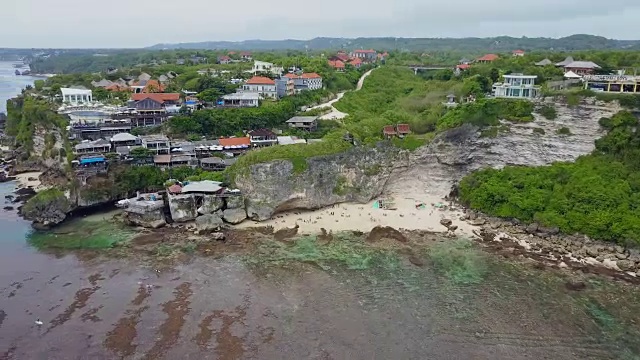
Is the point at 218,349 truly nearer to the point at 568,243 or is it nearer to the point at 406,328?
the point at 406,328

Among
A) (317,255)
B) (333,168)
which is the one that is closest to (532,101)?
(333,168)

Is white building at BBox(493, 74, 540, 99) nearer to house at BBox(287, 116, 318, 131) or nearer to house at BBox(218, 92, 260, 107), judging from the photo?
house at BBox(287, 116, 318, 131)

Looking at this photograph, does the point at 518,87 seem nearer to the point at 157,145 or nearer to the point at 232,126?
the point at 232,126

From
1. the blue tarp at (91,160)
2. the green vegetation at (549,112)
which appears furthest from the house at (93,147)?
the green vegetation at (549,112)

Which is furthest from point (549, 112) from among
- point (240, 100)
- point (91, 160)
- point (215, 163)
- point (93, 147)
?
point (93, 147)

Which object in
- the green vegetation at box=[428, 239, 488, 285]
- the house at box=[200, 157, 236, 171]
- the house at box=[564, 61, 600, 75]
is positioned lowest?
the green vegetation at box=[428, 239, 488, 285]

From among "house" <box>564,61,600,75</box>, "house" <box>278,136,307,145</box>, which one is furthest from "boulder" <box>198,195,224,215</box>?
"house" <box>564,61,600,75</box>
